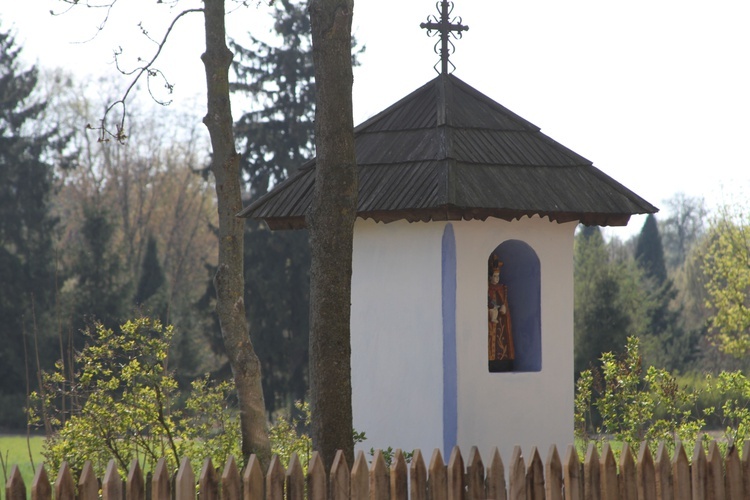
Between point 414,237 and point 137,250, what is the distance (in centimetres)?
3241

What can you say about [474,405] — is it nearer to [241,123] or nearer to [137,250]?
[241,123]

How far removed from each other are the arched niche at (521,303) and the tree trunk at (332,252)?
236 cm

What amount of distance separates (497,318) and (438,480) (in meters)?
3.26

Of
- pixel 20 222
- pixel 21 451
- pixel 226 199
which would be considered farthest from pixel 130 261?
pixel 226 199

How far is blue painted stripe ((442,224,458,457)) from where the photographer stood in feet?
25.0

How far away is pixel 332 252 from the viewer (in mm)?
6156

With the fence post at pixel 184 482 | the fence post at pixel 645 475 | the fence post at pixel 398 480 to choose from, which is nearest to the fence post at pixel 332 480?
the fence post at pixel 398 480

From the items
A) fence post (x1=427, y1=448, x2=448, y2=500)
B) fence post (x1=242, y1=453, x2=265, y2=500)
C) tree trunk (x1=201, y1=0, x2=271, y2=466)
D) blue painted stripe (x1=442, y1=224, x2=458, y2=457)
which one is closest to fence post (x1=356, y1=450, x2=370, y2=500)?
fence post (x1=427, y1=448, x2=448, y2=500)

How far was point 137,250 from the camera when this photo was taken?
38969 millimetres

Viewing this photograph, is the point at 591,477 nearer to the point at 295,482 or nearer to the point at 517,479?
the point at 517,479

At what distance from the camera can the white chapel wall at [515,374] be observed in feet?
25.2

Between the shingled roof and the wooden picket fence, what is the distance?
2.26 m

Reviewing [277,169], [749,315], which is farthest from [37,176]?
[749,315]

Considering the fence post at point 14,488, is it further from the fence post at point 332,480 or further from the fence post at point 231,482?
the fence post at point 332,480
